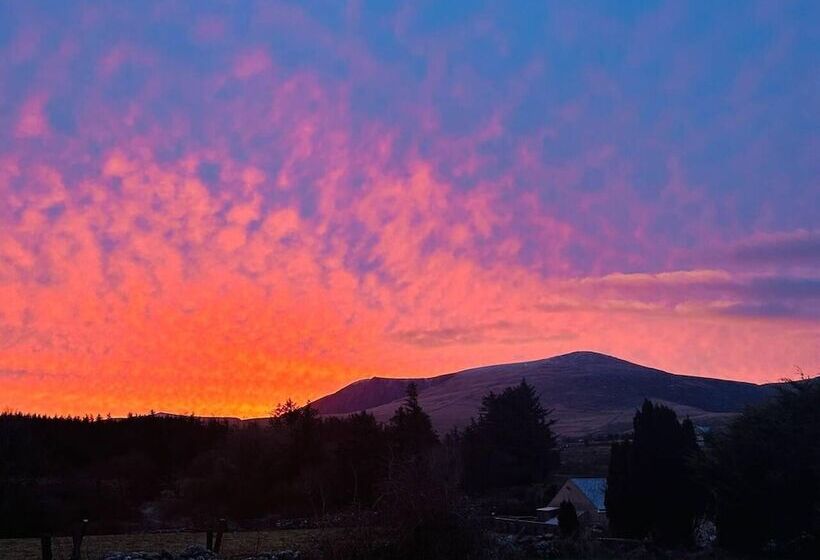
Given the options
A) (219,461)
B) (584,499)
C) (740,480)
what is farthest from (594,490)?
(219,461)

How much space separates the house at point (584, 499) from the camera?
45219 mm

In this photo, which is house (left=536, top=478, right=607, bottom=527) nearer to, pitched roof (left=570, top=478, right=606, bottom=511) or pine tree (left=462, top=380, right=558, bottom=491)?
pitched roof (left=570, top=478, right=606, bottom=511)

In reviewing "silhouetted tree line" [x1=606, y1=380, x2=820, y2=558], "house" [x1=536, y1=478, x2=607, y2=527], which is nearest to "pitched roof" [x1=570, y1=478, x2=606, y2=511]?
"house" [x1=536, y1=478, x2=607, y2=527]

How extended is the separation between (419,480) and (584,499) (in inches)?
1234

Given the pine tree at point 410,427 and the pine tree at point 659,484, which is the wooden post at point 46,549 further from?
the pine tree at point 410,427

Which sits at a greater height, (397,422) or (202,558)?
(397,422)

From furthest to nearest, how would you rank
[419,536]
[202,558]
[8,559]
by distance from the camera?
[8,559]
[202,558]
[419,536]

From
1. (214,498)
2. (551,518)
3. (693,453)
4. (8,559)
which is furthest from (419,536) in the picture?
(214,498)

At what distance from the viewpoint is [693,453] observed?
2938 cm

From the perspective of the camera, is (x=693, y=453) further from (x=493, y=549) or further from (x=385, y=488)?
(x=385, y=488)

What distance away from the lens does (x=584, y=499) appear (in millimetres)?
46500

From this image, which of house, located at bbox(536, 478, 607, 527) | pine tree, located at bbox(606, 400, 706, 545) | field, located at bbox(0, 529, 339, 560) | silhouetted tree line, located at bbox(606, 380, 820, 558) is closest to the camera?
silhouetted tree line, located at bbox(606, 380, 820, 558)

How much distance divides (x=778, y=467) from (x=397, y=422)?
44.1 meters

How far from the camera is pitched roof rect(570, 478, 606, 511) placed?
46.8 m
